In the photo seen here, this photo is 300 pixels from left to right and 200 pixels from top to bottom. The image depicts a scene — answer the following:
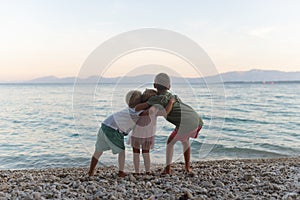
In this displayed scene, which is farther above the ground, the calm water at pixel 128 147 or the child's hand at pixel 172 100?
the child's hand at pixel 172 100

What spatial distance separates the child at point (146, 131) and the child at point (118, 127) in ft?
0.36

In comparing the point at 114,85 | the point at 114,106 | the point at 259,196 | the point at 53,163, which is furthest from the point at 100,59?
the point at 53,163

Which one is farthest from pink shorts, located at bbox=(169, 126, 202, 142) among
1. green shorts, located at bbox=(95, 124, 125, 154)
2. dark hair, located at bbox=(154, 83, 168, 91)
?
green shorts, located at bbox=(95, 124, 125, 154)

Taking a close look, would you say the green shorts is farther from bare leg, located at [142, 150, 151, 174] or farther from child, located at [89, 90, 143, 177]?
bare leg, located at [142, 150, 151, 174]

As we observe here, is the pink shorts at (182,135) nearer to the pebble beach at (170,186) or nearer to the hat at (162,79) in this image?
the pebble beach at (170,186)

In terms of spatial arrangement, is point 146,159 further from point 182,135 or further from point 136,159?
point 182,135

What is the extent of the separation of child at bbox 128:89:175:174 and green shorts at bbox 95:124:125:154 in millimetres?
223

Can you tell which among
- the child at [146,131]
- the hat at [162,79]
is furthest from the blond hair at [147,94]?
the hat at [162,79]

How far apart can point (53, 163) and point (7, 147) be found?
3023 mm

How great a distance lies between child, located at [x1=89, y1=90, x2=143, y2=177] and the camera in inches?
200

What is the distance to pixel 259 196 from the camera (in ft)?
13.7

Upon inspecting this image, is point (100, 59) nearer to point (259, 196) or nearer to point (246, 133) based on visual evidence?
point (259, 196)

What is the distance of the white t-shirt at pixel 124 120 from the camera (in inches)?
201

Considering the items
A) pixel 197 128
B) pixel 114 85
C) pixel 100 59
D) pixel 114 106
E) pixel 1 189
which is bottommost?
pixel 1 189
